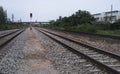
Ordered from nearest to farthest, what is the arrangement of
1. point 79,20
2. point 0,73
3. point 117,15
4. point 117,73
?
point 117,73
point 0,73
point 79,20
point 117,15

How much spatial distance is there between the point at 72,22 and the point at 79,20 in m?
2.63

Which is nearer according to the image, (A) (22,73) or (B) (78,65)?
(A) (22,73)

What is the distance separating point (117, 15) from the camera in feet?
400

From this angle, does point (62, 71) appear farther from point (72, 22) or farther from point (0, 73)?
point (72, 22)

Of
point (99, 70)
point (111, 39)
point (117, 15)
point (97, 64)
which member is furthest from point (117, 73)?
point (117, 15)

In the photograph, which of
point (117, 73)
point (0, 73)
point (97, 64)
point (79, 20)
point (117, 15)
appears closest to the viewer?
point (117, 73)

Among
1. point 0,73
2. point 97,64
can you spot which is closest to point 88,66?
point 97,64

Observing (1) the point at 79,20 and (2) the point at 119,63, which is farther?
(1) the point at 79,20

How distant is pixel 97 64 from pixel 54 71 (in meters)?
1.83

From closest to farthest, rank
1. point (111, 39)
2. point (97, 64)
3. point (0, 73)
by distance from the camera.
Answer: point (0, 73), point (97, 64), point (111, 39)

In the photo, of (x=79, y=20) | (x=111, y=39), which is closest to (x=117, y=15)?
(x=79, y=20)

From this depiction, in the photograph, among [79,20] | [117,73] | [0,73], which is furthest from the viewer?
[79,20]

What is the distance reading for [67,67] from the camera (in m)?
10.4

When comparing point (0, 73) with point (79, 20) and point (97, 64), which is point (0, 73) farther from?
point (79, 20)
